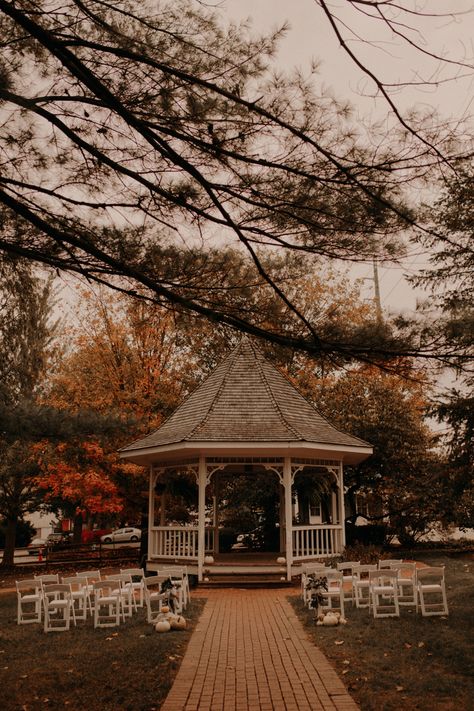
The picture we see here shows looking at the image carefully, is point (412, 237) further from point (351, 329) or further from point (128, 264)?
point (128, 264)

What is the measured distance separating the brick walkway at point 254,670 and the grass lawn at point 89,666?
24cm

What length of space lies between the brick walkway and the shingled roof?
4.89m

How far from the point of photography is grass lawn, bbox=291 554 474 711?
19.6ft

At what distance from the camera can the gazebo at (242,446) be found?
48.4ft

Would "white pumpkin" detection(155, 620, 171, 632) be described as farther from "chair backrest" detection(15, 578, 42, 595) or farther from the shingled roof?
the shingled roof

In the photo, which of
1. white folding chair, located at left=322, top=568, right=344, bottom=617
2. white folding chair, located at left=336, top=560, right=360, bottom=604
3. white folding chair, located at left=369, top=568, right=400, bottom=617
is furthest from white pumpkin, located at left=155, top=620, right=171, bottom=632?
white folding chair, located at left=369, top=568, right=400, bottom=617

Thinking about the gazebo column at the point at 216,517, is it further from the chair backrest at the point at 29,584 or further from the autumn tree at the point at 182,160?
the autumn tree at the point at 182,160

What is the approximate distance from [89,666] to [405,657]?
3761 mm

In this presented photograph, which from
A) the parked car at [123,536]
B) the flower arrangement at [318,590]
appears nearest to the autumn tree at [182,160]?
the flower arrangement at [318,590]

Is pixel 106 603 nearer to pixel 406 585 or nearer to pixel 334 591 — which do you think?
pixel 334 591

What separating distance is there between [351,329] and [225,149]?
2061 millimetres

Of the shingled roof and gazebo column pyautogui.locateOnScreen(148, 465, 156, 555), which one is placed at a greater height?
the shingled roof

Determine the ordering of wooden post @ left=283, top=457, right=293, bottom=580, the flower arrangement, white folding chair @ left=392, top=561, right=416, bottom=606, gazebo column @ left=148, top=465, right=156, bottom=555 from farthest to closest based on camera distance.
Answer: gazebo column @ left=148, top=465, right=156, bottom=555 → wooden post @ left=283, top=457, right=293, bottom=580 → white folding chair @ left=392, top=561, right=416, bottom=606 → the flower arrangement

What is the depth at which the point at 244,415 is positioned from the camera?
53.0 feet
